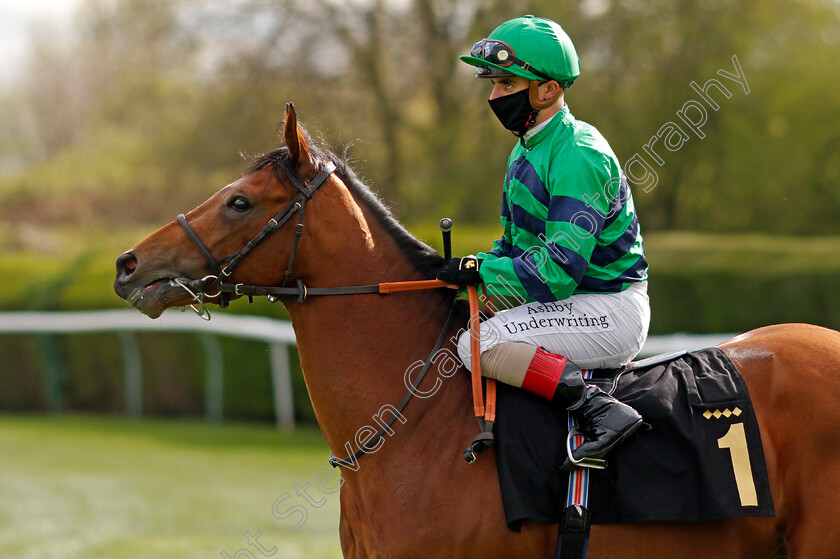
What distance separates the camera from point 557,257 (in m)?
2.55

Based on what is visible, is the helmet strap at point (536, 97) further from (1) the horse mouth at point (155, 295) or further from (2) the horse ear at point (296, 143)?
(1) the horse mouth at point (155, 295)

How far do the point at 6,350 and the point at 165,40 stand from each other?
18.0 feet

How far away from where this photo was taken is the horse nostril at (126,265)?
2.67 metres

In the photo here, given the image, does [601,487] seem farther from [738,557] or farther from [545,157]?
[545,157]

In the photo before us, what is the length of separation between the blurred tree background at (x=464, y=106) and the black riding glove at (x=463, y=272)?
18.8 feet

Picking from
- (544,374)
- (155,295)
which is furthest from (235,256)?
(544,374)

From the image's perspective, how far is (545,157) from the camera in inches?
105

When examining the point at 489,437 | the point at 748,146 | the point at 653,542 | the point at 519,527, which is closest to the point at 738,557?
the point at 653,542

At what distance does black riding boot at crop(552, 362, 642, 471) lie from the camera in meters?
2.53

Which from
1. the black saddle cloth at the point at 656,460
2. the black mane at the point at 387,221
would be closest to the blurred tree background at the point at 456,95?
the black mane at the point at 387,221

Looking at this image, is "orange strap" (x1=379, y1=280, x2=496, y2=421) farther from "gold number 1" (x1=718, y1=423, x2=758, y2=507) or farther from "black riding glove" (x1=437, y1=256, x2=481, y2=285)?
"gold number 1" (x1=718, y1=423, x2=758, y2=507)

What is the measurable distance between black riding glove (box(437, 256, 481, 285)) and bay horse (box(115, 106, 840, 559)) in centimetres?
13

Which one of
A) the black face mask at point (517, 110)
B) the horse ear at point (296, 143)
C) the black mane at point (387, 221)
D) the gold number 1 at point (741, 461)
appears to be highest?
the black face mask at point (517, 110)

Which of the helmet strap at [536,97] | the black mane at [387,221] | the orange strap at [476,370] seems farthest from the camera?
the black mane at [387,221]
